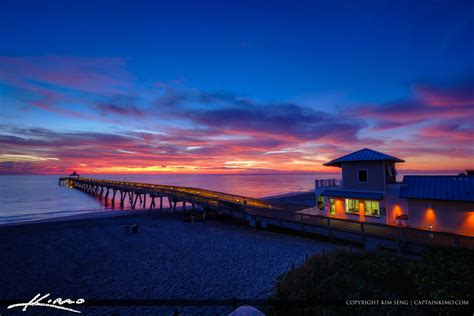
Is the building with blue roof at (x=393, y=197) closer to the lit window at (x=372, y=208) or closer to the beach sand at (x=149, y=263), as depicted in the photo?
the lit window at (x=372, y=208)

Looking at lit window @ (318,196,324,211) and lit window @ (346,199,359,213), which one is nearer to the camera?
lit window @ (346,199,359,213)

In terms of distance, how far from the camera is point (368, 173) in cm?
1733

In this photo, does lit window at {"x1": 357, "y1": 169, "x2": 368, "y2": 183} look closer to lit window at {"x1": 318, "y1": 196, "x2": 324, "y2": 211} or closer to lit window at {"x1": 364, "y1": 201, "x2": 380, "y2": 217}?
lit window at {"x1": 364, "y1": 201, "x2": 380, "y2": 217}

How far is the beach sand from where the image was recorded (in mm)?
10203

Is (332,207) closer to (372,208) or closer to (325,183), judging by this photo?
(325,183)

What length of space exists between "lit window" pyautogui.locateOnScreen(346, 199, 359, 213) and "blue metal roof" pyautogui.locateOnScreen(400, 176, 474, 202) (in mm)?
3304

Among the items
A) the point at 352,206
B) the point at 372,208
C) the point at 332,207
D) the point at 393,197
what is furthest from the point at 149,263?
the point at 393,197

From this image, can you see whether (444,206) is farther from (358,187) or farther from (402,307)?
(402,307)

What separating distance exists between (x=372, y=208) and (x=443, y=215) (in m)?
4.02

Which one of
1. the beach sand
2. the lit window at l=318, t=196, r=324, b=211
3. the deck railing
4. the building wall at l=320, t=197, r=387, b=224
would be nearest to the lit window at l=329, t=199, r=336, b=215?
the building wall at l=320, t=197, r=387, b=224

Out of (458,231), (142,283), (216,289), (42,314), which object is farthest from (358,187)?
(42,314)

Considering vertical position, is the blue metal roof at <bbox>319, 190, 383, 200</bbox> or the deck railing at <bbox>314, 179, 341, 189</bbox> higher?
the deck railing at <bbox>314, 179, 341, 189</bbox>

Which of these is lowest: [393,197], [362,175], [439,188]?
[393,197]

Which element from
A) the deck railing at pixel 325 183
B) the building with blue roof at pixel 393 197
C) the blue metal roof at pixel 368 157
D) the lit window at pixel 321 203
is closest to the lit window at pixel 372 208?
the building with blue roof at pixel 393 197
